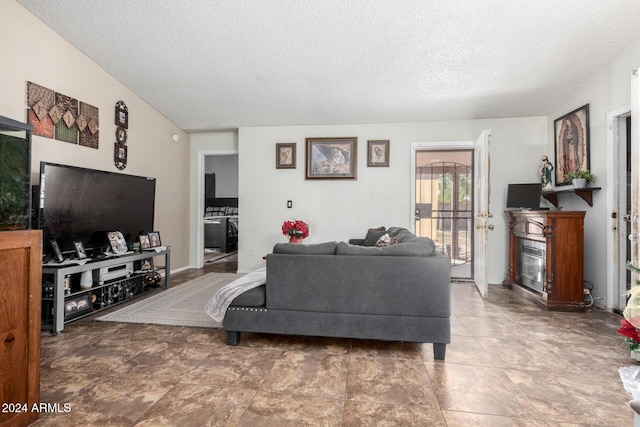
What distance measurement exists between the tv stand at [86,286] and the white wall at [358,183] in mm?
1817

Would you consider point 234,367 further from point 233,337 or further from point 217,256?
point 217,256

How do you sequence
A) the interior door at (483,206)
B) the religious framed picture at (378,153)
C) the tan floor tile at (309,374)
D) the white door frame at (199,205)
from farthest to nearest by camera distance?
1. the white door frame at (199,205)
2. the religious framed picture at (378,153)
3. the interior door at (483,206)
4. the tan floor tile at (309,374)

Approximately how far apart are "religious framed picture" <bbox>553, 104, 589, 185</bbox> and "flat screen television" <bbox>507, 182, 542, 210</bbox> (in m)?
0.33

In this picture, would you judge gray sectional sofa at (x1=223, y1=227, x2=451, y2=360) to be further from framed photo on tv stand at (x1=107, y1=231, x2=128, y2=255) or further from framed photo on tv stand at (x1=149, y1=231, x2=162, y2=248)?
framed photo on tv stand at (x1=149, y1=231, x2=162, y2=248)

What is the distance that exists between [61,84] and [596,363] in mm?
5443

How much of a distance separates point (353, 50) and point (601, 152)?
118 inches

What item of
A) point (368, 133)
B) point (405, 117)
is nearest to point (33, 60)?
point (368, 133)

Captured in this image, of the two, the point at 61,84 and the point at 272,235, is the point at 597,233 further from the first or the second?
the point at 61,84

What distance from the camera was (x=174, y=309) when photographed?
3.31m

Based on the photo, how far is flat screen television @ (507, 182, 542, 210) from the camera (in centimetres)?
415

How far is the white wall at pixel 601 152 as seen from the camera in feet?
10.3

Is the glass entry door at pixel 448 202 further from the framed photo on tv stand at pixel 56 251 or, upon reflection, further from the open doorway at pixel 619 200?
the framed photo on tv stand at pixel 56 251

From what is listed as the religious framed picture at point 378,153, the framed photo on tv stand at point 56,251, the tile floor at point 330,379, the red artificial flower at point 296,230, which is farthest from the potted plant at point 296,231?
the framed photo on tv stand at point 56,251

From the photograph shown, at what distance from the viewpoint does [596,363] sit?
2.15 m
